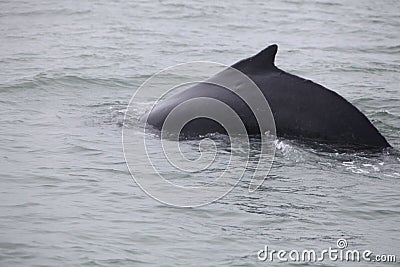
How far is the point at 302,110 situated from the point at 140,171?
1427 mm

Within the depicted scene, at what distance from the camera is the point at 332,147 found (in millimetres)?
7383

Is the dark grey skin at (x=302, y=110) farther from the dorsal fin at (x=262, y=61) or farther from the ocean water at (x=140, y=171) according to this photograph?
the ocean water at (x=140, y=171)

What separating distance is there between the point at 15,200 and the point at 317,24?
13070mm

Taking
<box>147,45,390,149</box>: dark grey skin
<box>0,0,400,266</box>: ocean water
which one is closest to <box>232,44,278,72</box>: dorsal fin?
<box>147,45,390,149</box>: dark grey skin

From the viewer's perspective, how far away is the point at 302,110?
7262 millimetres

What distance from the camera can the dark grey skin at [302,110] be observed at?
23.4 feet

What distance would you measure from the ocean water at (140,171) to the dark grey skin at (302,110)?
0.13 meters

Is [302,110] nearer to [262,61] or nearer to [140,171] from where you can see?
[262,61]

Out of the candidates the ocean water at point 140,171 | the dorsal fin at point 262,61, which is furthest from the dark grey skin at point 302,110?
the ocean water at point 140,171

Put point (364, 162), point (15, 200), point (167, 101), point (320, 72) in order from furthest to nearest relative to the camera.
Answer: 1. point (320, 72)
2. point (167, 101)
3. point (364, 162)
4. point (15, 200)

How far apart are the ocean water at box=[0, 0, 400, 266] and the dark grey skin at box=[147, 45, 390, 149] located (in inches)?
5.3

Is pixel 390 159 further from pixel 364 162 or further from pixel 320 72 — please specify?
pixel 320 72

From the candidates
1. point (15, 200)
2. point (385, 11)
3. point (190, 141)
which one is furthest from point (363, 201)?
point (385, 11)

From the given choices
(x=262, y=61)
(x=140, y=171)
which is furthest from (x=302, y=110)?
(x=140, y=171)
